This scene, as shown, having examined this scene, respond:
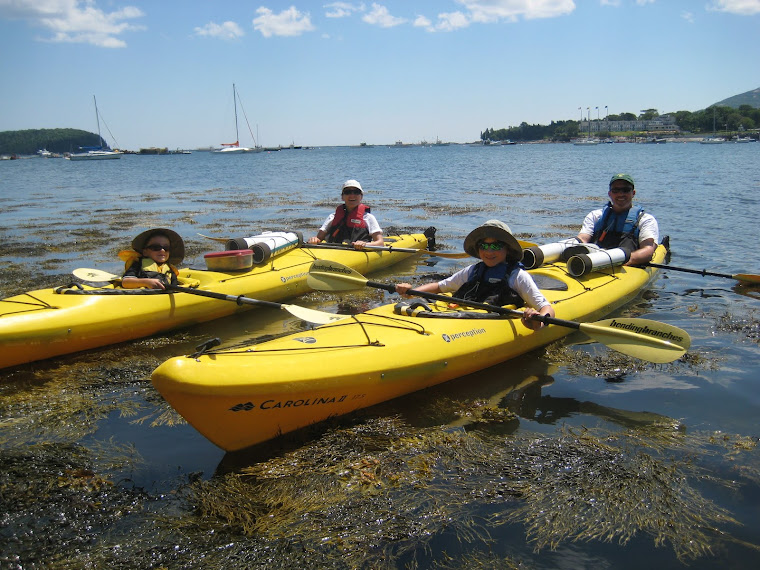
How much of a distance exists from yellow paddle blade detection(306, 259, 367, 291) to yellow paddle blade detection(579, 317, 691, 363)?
253cm

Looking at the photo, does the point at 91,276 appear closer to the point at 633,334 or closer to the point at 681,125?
the point at 633,334

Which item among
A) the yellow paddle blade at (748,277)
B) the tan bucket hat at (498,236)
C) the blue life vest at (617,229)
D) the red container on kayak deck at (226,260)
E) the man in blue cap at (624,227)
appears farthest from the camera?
the yellow paddle blade at (748,277)

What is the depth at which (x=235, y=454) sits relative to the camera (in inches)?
160

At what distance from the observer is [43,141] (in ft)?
435

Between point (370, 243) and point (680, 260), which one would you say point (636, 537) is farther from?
point (680, 260)

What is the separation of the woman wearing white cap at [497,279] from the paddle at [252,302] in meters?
0.81

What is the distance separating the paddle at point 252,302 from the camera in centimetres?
514

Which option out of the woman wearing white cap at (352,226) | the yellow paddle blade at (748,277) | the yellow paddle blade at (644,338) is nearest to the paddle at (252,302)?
the yellow paddle blade at (644,338)

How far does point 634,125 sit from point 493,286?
14892 centimetres

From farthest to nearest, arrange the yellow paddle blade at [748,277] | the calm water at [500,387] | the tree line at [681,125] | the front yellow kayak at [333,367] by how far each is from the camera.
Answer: the tree line at [681,125] → the yellow paddle blade at [748,277] → the front yellow kayak at [333,367] → the calm water at [500,387]

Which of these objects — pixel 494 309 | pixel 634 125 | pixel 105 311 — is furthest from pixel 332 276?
pixel 634 125

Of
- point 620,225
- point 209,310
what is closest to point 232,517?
point 209,310

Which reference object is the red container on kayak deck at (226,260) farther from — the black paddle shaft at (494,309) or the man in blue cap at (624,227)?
the man in blue cap at (624,227)

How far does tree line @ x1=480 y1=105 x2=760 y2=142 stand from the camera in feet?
362
